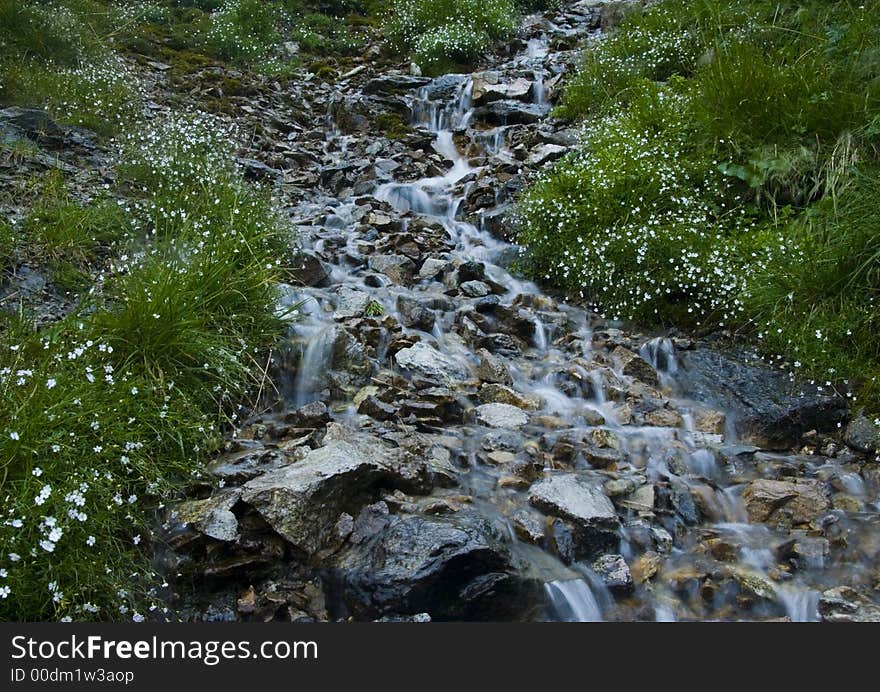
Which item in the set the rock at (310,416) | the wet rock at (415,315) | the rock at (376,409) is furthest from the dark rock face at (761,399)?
the rock at (310,416)

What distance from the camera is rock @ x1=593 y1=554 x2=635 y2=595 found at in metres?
3.59

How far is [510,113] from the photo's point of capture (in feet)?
35.1

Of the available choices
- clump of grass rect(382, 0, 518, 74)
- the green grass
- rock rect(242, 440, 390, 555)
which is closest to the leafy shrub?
the green grass

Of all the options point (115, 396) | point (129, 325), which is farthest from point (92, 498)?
point (129, 325)

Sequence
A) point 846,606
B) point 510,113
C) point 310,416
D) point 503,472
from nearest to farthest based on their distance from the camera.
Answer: point 846,606
point 503,472
point 310,416
point 510,113

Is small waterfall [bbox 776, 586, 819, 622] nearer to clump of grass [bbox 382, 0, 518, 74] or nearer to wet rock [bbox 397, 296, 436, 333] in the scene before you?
wet rock [bbox 397, 296, 436, 333]

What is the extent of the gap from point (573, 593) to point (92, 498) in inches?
97.0

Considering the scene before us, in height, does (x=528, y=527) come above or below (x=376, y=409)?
below

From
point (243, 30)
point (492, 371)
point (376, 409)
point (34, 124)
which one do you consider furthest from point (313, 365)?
point (243, 30)

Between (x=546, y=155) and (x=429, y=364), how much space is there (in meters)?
4.53

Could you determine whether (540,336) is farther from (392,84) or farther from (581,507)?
(392,84)

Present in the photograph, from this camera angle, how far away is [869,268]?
17.4 ft

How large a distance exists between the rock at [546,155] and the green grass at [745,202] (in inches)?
18.5

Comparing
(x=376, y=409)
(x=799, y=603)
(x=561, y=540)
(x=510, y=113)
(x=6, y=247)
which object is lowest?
(x=799, y=603)
